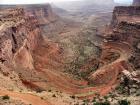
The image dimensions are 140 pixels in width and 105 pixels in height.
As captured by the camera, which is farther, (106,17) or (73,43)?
(106,17)

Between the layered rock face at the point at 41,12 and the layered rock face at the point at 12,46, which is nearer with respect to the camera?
the layered rock face at the point at 12,46

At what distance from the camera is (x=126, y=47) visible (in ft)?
182

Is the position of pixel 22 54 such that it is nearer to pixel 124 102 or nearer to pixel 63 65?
pixel 63 65

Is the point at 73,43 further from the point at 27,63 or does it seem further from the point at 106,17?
the point at 106,17

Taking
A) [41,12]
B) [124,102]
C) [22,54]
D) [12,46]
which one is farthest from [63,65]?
[41,12]

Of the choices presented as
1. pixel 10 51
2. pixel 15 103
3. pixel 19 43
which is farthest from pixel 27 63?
pixel 15 103

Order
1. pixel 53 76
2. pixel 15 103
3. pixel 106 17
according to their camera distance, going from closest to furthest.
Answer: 1. pixel 15 103
2. pixel 53 76
3. pixel 106 17

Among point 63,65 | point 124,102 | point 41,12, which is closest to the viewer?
point 124,102

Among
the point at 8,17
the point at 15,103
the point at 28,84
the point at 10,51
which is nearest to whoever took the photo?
the point at 15,103

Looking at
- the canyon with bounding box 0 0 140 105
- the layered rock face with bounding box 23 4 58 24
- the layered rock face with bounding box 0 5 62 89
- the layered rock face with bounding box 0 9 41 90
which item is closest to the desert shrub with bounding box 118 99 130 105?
the canyon with bounding box 0 0 140 105

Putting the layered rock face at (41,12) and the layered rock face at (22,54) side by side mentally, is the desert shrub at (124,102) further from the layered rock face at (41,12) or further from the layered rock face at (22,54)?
the layered rock face at (41,12)

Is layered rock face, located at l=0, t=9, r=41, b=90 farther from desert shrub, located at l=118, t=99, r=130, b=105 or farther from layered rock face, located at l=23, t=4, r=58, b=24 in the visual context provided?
layered rock face, located at l=23, t=4, r=58, b=24

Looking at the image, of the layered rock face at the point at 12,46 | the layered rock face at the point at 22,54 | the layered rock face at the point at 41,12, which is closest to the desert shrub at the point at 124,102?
the layered rock face at the point at 22,54

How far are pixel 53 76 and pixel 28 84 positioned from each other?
10371mm
